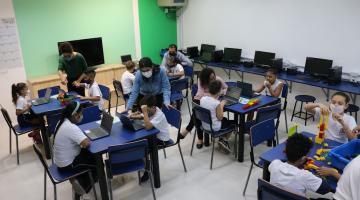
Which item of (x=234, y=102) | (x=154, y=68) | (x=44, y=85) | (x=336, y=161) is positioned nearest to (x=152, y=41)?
(x=44, y=85)

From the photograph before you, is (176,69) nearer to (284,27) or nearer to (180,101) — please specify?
(180,101)

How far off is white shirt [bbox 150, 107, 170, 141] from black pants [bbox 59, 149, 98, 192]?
770 mm

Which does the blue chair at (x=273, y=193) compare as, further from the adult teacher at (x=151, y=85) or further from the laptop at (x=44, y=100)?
the laptop at (x=44, y=100)

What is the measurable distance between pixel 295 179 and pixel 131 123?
1.81 m

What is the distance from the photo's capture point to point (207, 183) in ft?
12.4

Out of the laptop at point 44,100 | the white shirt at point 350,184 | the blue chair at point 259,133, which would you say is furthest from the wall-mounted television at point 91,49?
the white shirt at point 350,184

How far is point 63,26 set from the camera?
6582 millimetres

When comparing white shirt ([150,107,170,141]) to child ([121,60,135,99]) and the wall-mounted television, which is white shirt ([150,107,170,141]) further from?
the wall-mounted television

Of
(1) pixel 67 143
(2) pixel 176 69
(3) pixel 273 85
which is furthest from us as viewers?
(2) pixel 176 69

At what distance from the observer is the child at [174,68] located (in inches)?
242

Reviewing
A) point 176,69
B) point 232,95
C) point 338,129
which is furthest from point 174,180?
point 176,69

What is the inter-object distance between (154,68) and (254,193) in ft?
7.22

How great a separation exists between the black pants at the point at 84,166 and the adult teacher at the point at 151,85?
3.76 ft

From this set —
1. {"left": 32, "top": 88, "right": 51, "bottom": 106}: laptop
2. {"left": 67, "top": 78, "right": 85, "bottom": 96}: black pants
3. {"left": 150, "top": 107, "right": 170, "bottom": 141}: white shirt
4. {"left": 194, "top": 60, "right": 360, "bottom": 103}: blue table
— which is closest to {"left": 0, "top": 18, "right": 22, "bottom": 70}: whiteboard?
{"left": 67, "top": 78, "right": 85, "bottom": 96}: black pants
